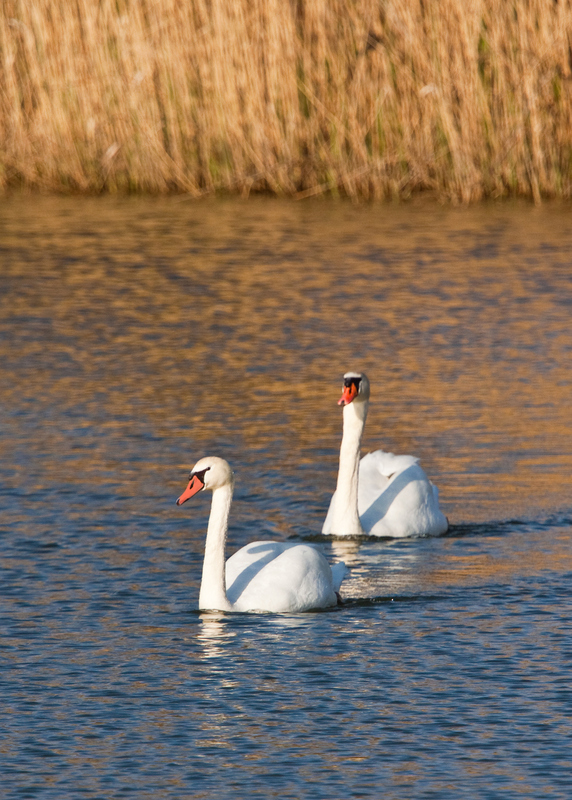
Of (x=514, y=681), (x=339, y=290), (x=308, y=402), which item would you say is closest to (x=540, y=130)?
(x=339, y=290)

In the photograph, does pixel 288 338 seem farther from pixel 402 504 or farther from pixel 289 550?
pixel 289 550

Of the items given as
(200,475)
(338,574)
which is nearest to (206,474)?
(200,475)

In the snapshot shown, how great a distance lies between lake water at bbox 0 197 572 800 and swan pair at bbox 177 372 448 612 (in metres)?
0.10

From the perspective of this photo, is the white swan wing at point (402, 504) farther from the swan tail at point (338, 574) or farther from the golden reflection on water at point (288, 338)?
the swan tail at point (338, 574)

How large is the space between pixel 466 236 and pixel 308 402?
7.58 metres

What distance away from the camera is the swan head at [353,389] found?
9.24 metres

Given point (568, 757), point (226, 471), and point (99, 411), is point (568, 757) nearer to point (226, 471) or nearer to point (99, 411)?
point (226, 471)

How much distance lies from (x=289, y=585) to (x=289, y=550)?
170 millimetres

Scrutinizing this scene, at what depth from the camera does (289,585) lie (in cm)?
768

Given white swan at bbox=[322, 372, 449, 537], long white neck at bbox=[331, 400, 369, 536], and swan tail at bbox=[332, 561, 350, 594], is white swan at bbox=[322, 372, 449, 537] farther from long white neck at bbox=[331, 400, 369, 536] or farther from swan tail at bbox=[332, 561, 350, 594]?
swan tail at bbox=[332, 561, 350, 594]

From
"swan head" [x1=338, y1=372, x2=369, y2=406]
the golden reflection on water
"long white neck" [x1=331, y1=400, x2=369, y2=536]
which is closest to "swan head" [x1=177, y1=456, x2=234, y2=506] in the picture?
"long white neck" [x1=331, y1=400, x2=369, y2=536]

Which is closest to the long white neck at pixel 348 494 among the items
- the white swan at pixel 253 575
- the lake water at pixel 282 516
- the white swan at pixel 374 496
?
the white swan at pixel 374 496

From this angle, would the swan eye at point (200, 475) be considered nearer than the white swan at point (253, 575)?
No

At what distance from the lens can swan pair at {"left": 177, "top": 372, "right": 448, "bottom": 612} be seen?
25.1 ft
